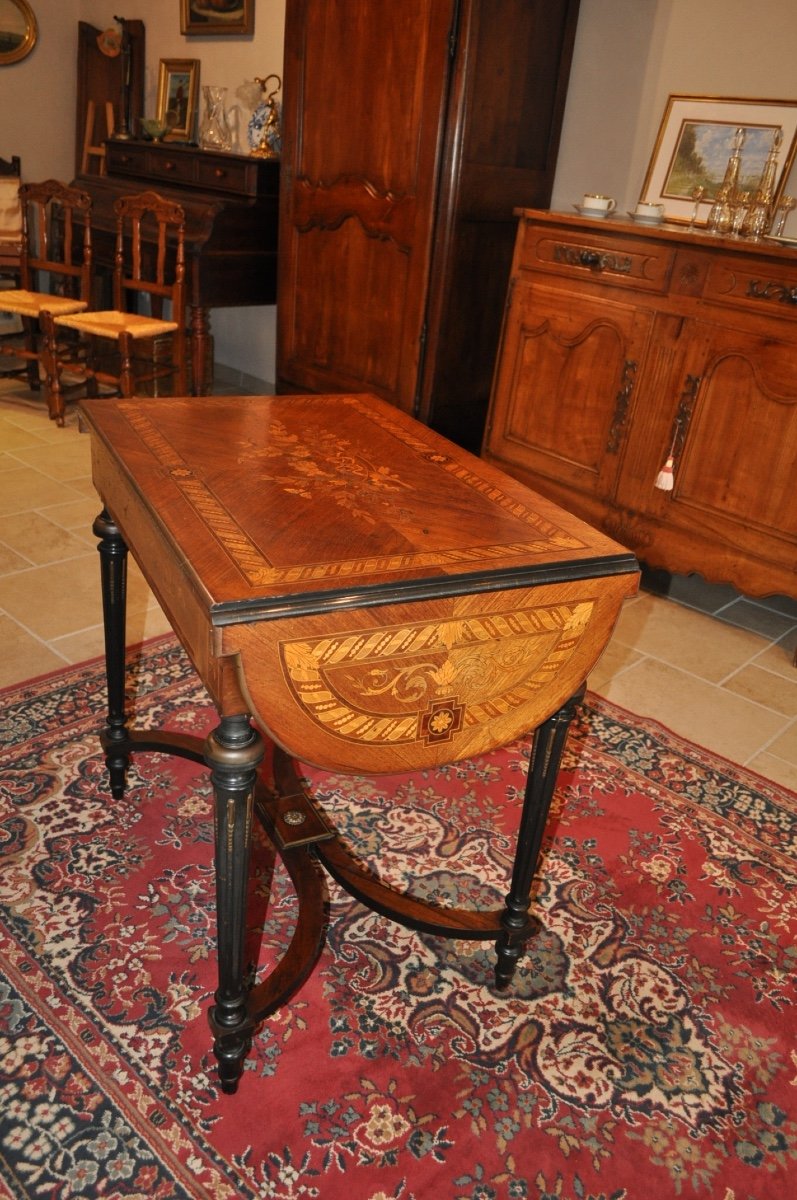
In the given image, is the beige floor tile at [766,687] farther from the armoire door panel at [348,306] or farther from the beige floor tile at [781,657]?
the armoire door panel at [348,306]

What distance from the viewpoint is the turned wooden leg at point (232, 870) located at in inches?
42.6

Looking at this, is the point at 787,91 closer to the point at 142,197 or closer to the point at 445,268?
the point at 445,268

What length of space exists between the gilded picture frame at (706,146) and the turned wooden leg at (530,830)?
2.44 metres

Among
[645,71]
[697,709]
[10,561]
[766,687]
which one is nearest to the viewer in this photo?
[697,709]

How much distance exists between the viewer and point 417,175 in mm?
3227

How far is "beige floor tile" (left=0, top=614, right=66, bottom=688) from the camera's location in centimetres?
230

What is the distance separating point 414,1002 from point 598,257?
2.31 m

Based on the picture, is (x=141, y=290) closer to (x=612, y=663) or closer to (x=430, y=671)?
(x=612, y=663)

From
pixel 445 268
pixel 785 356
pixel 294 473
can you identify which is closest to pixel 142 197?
pixel 445 268

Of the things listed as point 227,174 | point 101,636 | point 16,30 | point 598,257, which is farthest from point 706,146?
point 16,30

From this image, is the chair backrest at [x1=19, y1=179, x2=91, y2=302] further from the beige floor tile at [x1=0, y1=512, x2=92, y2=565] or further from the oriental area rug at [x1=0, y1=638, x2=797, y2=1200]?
the oriental area rug at [x1=0, y1=638, x2=797, y2=1200]

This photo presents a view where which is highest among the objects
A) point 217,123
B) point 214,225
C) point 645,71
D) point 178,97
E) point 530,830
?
point 645,71

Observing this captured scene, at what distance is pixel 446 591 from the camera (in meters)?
1.12

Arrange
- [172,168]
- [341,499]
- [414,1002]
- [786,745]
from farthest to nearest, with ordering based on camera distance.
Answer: [172,168] → [786,745] → [414,1002] → [341,499]
